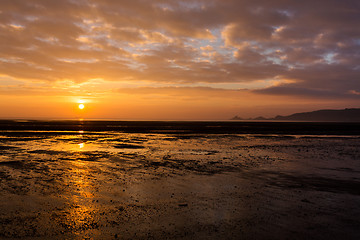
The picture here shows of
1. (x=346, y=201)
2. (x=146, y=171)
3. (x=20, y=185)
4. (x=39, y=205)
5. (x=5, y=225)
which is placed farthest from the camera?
(x=146, y=171)

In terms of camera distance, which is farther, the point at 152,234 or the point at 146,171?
the point at 146,171

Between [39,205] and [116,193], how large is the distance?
2970 millimetres

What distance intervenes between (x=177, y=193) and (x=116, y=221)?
3.67m

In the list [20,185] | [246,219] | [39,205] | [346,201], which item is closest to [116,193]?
[39,205]

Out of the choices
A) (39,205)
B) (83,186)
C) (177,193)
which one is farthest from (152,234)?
(83,186)

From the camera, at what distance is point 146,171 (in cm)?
1580

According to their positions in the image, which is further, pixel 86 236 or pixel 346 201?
pixel 346 201

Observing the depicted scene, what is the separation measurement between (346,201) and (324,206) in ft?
4.38

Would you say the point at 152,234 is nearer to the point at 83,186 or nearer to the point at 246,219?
the point at 246,219

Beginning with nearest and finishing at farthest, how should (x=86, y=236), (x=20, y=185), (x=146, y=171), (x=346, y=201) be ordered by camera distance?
(x=86, y=236), (x=346, y=201), (x=20, y=185), (x=146, y=171)

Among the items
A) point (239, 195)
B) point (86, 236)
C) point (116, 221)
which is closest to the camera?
point (86, 236)

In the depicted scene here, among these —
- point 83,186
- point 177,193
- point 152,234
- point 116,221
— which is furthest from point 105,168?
point 152,234

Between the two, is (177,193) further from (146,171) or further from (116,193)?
(146,171)

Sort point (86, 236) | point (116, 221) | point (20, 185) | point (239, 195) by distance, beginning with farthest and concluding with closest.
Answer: point (20, 185) → point (239, 195) → point (116, 221) → point (86, 236)
